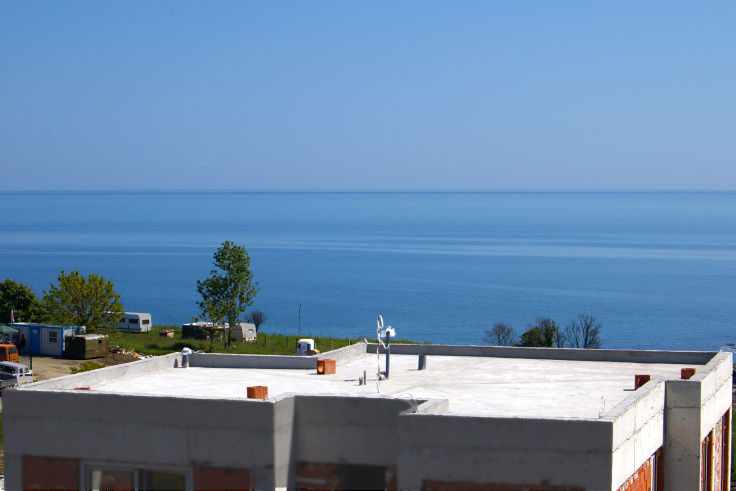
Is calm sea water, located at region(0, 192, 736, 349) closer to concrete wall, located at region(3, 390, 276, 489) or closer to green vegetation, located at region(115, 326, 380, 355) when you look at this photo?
green vegetation, located at region(115, 326, 380, 355)

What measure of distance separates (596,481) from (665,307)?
114 meters

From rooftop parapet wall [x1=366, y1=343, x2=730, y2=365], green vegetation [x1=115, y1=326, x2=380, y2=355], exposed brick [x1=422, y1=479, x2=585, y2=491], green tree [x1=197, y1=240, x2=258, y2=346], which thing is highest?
green tree [x1=197, y1=240, x2=258, y2=346]

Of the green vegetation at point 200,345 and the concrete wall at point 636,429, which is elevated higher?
the concrete wall at point 636,429

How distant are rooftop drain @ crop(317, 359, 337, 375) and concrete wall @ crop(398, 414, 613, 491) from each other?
7.25m

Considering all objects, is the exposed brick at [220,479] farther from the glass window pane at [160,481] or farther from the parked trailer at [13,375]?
the parked trailer at [13,375]

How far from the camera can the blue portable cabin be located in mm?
57062

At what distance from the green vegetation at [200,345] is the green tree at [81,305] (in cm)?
176

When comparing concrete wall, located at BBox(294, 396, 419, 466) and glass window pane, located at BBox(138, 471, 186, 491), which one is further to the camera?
glass window pane, located at BBox(138, 471, 186, 491)

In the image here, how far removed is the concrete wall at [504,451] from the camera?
13469mm

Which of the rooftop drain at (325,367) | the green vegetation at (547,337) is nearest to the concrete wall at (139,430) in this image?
the rooftop drain at (325,367)

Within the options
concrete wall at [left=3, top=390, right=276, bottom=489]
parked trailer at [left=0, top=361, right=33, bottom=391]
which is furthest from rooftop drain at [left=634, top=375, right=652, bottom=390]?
parked trailer at [left=0, top=361, right=33, bottom=391]

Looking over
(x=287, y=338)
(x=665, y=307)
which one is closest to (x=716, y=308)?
(x=665, y=307)

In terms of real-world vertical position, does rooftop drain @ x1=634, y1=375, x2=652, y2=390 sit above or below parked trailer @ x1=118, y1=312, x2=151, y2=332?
above

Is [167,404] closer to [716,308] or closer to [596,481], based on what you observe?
[596,481]
